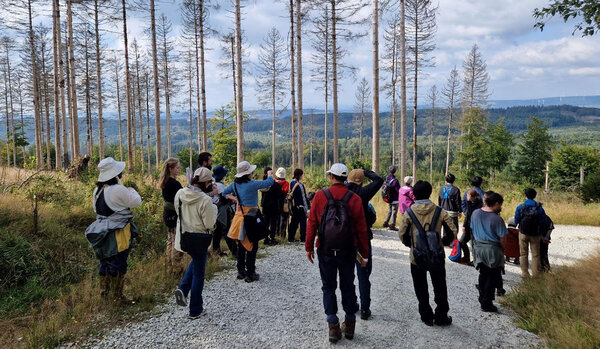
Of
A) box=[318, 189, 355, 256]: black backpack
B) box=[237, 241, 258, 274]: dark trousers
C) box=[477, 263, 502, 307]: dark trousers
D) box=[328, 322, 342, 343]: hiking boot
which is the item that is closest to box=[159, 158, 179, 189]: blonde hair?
box=[237, 241, 258, 274]: dark trousers

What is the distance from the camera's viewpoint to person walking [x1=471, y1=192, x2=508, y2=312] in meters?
4.96

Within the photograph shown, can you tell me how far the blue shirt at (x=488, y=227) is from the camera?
4.97 metres

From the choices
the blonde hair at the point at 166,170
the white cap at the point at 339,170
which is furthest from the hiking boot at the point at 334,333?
the blonde hair at the point at 166,170

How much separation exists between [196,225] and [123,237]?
1004 millimetres

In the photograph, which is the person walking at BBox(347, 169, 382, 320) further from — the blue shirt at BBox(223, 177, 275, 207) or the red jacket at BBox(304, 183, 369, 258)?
the blue shirt at BBox(223, 177, 275, 207)

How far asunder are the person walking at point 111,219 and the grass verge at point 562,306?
530 cm

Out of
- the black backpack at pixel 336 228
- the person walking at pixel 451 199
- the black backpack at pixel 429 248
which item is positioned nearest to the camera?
the black backpack at pixel 336 228

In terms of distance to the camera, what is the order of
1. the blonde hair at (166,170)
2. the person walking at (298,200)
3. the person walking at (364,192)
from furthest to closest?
the person walking at (298,200) → the blonde hair at (166,170) → the person walking at (364,192)

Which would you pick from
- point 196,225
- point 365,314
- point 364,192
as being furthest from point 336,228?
point 196,225

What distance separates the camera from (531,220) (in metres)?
6.11

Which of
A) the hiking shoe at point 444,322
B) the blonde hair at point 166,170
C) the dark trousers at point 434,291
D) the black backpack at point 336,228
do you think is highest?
the blonde hair at point 166,170

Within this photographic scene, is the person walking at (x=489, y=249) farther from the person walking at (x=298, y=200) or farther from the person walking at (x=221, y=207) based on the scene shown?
the person walking at (x=298, y=200)

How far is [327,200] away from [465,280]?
13.8ft

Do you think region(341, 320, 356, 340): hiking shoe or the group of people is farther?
region(341, 320, 356, 340): hiking shoe
